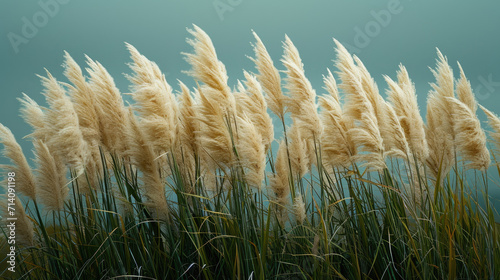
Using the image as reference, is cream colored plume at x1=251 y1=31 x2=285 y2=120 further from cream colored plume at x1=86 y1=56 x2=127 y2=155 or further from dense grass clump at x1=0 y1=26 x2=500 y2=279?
cream colored plume at x1=86 y1=56 x2=127 y2=155

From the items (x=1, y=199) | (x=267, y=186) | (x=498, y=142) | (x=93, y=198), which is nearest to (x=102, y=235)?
(x=93, y=198)

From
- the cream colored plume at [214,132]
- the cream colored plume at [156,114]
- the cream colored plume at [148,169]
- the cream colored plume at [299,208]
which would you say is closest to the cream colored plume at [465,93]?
the cream colored plume at [299,208]

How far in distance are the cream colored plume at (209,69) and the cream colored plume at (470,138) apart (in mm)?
1403

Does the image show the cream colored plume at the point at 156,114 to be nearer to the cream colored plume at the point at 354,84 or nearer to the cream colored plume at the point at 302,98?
the cream colored plume at the point at 302,98

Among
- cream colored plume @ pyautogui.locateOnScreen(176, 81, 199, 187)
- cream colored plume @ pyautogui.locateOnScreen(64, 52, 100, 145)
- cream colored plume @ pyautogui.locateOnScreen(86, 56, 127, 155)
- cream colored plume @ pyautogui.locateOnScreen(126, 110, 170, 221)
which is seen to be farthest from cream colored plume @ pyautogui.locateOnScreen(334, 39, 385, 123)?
A: cream colored plume @ pyautogui.locateOnScreen(64, 52, 100, 145)

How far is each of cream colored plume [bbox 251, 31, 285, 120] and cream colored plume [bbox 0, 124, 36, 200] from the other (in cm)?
156

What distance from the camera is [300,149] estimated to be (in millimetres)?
2846

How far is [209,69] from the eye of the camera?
258 cm

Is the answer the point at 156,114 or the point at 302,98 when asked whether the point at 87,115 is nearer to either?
the point at 156,114

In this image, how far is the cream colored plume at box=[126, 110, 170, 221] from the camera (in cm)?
252

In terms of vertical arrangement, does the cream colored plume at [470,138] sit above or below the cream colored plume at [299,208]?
above

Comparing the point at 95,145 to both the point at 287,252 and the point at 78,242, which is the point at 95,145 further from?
the point at 287,252

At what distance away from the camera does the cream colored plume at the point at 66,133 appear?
8.42 ft

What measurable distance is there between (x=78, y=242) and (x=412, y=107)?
224cm
